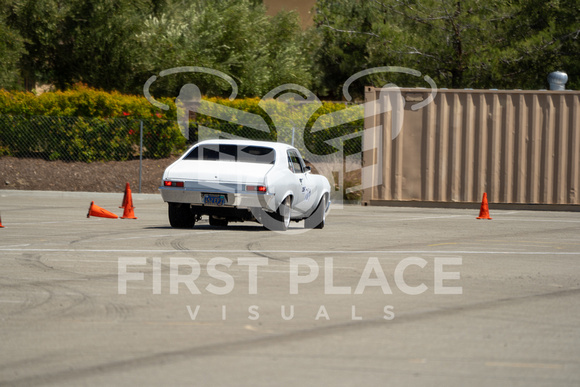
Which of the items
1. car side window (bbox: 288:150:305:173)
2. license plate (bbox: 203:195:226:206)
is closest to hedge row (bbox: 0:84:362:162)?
car side window (bbox: 288:150:305:173)

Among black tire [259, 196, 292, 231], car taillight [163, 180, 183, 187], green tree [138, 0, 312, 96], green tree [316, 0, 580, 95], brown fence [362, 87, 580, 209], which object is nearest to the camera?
car taillight [163, 180, 183, 187]

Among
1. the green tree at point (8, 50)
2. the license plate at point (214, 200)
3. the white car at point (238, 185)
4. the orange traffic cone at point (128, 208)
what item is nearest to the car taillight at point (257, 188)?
the white car at point (238, 185)

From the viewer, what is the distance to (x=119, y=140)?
28.3m

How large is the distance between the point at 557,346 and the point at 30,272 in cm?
578

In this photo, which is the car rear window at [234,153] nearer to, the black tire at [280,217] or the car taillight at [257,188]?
the black tire at [280,217]

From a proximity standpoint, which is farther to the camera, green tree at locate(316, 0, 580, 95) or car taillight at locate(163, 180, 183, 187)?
green tree at locate(316, 0, 580, 95)

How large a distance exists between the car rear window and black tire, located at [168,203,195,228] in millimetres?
898

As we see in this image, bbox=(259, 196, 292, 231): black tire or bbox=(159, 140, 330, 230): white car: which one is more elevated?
bbox=(159, 140, 330, 230): white car

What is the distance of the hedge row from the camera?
28109 mm

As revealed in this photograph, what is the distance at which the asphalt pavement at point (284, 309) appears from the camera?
17.9 feet

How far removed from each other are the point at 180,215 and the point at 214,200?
1.08 metres

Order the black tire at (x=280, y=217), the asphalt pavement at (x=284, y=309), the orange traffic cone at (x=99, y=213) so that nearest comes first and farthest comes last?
1. the asphalt pavement at (x=284, y=309)
2. the black tire at (x=280, y=217)
3. the orange traffic cone at (x=99, y=213)

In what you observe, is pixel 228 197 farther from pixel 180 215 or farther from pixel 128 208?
pixel 128 208

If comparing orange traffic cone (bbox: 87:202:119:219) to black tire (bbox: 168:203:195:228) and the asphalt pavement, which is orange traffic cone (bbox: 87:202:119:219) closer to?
black tire (bbox: 168:203:195:228)
